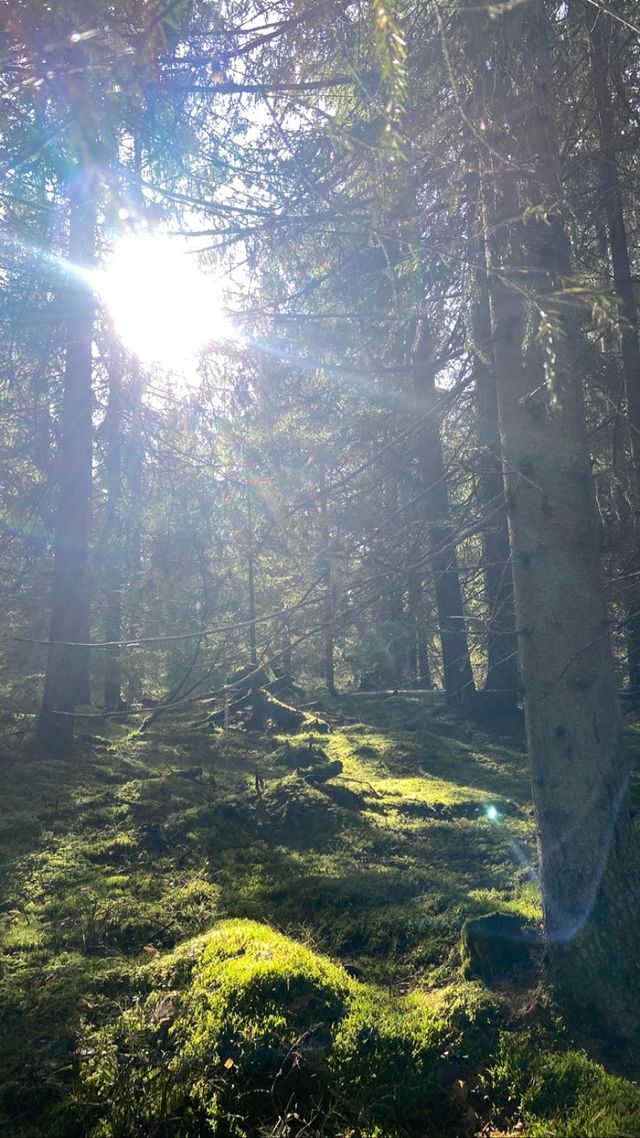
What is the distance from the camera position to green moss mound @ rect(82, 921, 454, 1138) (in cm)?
316

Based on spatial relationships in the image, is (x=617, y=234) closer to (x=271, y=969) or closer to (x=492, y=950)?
(x=492, y=950)

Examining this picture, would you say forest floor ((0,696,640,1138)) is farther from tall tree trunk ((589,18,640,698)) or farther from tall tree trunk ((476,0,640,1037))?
tall tree trunk ((589,18,640,698))

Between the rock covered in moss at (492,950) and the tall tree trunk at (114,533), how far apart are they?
8.49 metres

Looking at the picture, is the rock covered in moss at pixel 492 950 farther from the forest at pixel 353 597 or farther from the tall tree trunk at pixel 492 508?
the tall tree trunk at pixel 492 508

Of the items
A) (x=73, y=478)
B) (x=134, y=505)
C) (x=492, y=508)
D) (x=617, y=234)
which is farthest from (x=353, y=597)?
(x=134, y=505)

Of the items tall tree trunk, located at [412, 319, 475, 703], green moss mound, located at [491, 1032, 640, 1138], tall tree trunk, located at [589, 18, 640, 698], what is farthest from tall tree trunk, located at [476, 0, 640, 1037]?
tall tree trunk, located at [589, 18, 640, 698]

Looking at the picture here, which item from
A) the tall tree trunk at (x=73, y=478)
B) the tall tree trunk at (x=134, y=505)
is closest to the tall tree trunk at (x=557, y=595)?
the tall tree trunk at (x=73, y=478)

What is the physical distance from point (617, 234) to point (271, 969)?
834 centimetres

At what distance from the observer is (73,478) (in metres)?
11.0

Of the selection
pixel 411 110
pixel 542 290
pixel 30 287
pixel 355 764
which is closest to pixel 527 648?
pixel 542 290

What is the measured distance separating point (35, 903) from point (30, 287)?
8784 mm

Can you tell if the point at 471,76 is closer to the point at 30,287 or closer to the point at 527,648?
the point at 527,648

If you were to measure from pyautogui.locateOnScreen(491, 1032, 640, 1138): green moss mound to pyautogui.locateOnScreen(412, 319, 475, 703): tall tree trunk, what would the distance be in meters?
2.23

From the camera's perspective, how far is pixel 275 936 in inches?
188
